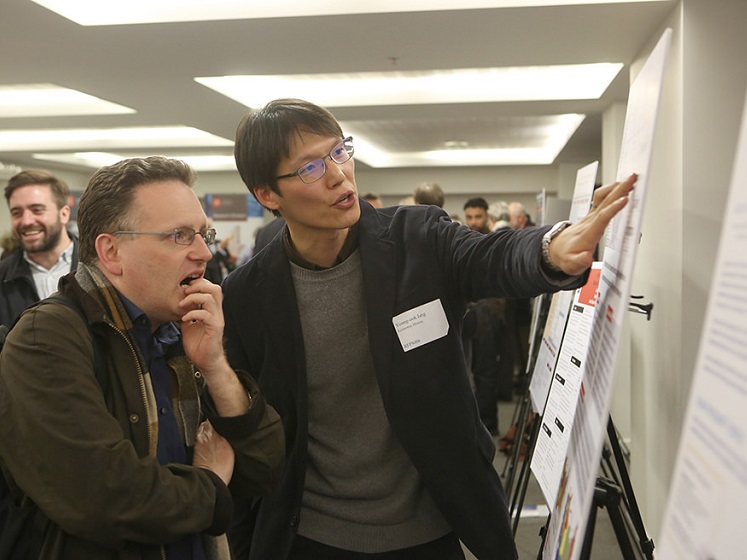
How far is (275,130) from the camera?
1.54m

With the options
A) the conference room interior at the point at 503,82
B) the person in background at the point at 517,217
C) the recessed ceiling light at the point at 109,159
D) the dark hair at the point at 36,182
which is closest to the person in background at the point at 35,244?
the dark hair at the point at 36,182

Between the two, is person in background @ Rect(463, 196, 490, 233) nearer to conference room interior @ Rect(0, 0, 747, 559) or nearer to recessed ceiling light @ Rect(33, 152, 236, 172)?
conference room interior @ Rect(0, 0, 747, 559)

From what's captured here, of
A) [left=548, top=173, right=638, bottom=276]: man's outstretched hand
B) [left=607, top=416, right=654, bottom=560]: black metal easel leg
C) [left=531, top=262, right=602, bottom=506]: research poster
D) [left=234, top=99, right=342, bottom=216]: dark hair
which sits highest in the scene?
[left=234, top=99, right=342, bottom=216]: dark hair

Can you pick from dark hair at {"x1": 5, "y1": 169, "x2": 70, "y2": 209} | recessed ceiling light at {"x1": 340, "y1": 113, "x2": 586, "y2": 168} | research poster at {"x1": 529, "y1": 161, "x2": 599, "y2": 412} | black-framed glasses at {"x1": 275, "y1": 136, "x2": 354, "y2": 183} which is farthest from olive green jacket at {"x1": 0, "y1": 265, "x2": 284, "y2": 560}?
recessed ceiling light at {"x1": 340, "y1": 113, "x2": 586, "y2": 168}

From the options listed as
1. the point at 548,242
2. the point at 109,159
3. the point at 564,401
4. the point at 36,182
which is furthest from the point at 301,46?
the point at 109,159

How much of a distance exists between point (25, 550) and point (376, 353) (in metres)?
0.75

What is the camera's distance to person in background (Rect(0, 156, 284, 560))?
3.60 ft

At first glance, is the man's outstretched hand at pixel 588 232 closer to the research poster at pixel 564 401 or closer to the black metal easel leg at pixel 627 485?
the research poster at pixel 564 401

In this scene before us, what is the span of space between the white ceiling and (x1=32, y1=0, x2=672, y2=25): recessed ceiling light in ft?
0.18

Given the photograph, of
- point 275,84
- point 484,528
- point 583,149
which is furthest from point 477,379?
point 583,149

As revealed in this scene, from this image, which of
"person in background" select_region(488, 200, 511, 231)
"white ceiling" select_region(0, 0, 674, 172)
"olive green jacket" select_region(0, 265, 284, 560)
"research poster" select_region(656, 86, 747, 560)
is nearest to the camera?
"research poster" select_region(656, 86, 747, 560)

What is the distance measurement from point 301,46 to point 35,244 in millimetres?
2166

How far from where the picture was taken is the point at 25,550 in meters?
1.17

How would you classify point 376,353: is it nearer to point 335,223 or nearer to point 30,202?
point 335,223
